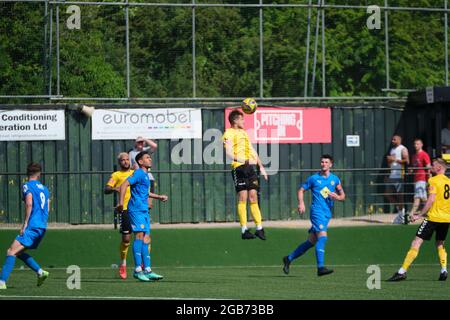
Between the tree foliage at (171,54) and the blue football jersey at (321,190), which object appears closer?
the blue football jersey at (321,190)

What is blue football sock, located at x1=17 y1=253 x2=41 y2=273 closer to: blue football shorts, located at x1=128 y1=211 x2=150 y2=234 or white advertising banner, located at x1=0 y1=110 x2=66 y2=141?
blue football shorts, located at x1=128 y1=211 x2=150 y2=234

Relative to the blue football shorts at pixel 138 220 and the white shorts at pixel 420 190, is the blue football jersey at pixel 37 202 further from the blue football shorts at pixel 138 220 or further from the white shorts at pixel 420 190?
the white shorts at pixel 420 190

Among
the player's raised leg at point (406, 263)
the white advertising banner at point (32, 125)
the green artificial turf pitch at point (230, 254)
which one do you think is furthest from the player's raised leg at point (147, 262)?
the white advertising banner at point (32, 125)

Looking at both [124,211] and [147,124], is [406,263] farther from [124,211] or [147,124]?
[147,124]

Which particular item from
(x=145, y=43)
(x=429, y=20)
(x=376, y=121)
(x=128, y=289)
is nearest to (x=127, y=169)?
(x=128, y=289)

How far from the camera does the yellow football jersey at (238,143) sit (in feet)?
65.1

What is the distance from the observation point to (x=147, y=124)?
90.7 ft

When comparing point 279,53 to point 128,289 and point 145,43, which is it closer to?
point 145,43

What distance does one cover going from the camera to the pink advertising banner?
28.3m

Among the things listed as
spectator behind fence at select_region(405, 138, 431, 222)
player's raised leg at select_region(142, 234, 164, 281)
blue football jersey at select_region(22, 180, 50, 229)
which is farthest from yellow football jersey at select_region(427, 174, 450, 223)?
blue football jersey at select_region(22, 180, 50, 229)

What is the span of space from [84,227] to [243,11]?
7955mm

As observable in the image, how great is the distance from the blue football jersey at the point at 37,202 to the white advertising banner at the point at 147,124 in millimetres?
9480

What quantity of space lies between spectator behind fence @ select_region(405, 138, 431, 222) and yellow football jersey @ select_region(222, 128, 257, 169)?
726 cm

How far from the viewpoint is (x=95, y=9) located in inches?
1136
